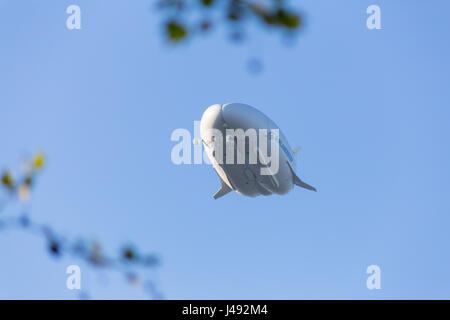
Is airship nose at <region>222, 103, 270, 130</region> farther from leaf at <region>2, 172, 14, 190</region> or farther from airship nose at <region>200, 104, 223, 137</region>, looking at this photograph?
leaf at <region>2, 172, 14, 190</region>

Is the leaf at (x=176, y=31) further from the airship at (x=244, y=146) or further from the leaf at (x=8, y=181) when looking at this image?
the airship at (x=244, y=146)

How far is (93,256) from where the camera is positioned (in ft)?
14.6

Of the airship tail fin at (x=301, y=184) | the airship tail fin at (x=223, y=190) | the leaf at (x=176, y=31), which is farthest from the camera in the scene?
the airship tail fin at (x=223, y=190)

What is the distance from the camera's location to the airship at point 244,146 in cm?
3631

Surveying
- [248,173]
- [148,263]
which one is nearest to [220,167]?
[248,173]

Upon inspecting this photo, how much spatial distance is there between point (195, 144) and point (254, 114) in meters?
5.26

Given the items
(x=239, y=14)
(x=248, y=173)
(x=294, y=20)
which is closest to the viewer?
(x=294, y=20)

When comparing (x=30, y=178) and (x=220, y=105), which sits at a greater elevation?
(x=220, y=105)

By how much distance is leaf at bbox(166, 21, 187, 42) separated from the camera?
4141 mm

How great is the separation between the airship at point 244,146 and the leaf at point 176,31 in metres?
31.8

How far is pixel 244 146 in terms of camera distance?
3622 centimetres

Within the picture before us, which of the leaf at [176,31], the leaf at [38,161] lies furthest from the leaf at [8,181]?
the leaf at [176,31]

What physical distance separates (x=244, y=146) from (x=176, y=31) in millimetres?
32095
